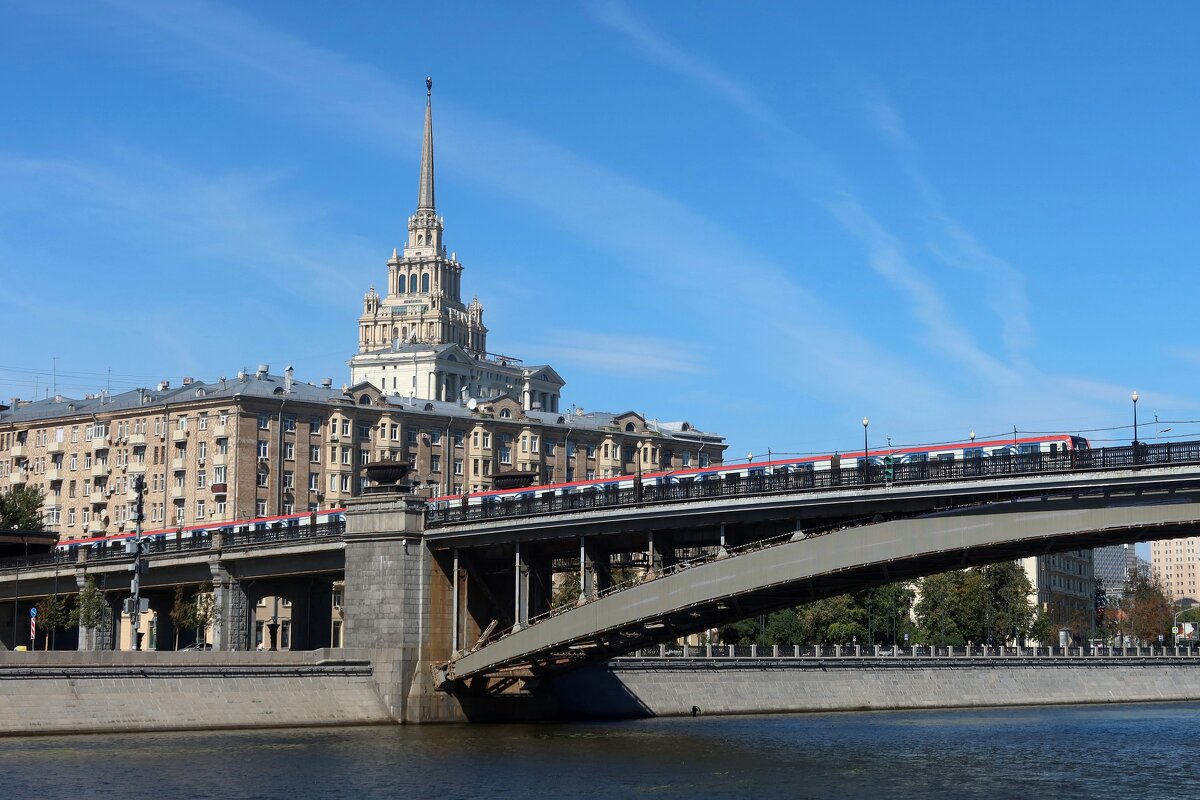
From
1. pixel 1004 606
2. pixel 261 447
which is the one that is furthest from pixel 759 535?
pixel 261 447

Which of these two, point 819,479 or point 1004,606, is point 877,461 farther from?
point 1004,606

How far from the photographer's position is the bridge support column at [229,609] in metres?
89.8

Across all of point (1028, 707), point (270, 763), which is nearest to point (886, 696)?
point (1028, 707)

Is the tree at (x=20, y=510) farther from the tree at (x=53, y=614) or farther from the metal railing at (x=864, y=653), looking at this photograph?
the metal railing at (x=864, y=653)

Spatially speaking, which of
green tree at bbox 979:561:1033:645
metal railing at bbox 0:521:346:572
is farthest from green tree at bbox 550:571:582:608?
green tree at bbox 979:561:1033:645

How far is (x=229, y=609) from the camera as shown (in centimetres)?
9031

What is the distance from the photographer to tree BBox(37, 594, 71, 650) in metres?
101

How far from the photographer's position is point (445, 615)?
257 feet

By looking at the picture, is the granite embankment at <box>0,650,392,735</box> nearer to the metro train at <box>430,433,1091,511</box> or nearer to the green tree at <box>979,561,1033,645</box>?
the metro train at <box>430,433,1091,511</box>

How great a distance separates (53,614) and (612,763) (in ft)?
173

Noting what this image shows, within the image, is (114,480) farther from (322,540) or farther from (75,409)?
(322,540)

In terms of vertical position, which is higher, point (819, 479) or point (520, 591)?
point (819, 479)

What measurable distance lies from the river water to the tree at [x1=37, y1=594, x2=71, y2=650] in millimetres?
35180

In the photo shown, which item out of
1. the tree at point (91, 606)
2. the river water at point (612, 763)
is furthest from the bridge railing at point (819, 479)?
the tree at point (91, 606)
